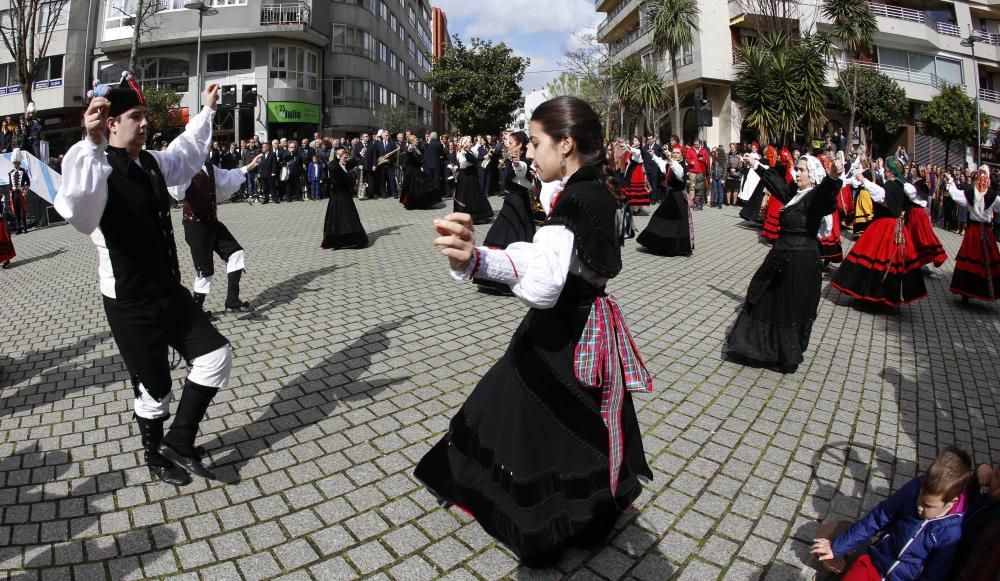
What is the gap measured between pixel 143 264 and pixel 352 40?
43.4 meters

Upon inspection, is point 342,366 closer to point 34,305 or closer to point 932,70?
point 34,305

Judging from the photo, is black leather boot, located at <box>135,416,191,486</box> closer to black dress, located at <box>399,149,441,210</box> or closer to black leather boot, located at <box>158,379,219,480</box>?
black leather boot, located at <box>158,379,219,480</box>

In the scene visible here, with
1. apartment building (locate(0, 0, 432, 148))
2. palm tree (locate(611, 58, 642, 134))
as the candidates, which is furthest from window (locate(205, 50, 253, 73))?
palm tree (locate(611, 58, 642, 134))

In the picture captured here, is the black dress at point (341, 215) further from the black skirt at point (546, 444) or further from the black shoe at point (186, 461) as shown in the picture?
the black skirt at point (546, 444)

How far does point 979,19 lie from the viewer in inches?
1528

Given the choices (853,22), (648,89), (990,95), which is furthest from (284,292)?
(990,95)

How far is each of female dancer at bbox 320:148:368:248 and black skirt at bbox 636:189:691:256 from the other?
531 cm

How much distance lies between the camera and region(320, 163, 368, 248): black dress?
10344 millimetres

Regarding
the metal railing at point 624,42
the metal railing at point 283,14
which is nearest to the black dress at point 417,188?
the metal railing at point 283,14

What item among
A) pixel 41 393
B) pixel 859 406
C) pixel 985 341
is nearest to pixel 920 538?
pixel 859 406

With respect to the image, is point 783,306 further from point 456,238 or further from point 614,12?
point 614,12

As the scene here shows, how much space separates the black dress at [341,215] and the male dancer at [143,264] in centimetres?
695

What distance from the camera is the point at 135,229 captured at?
306 cm

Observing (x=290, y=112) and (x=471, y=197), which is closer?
(x=471, y=197)
